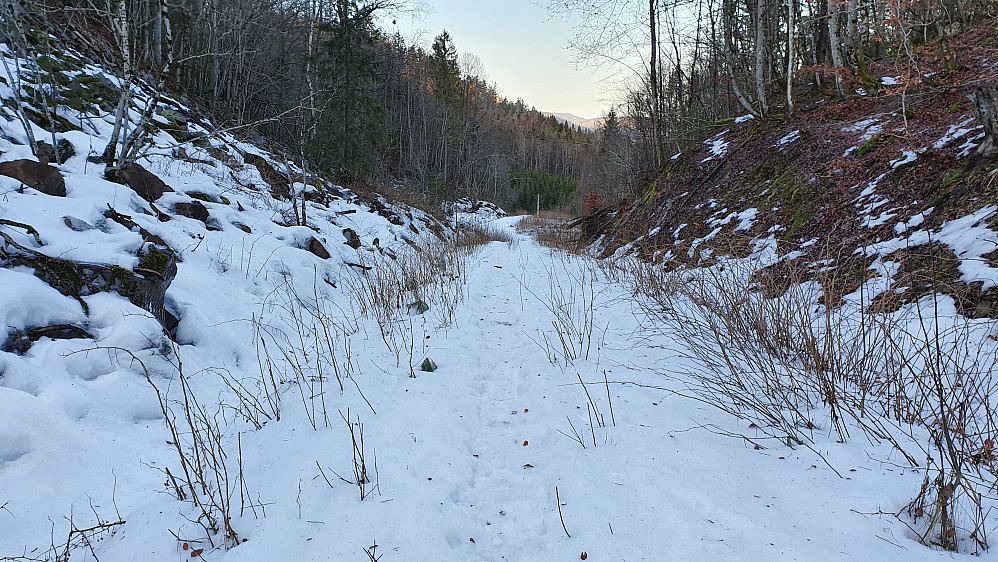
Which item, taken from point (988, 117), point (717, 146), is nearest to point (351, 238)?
point (717, 146)

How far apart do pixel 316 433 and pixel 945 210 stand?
5.37 m

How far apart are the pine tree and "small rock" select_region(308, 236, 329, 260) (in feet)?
22.2

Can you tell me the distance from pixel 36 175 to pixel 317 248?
296 cm

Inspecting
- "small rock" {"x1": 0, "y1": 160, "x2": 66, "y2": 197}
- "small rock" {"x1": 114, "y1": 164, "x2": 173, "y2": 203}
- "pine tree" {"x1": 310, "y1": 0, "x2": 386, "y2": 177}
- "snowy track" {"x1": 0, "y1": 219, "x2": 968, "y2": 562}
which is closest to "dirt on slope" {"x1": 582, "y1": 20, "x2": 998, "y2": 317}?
"snowy track" {"x1": 0, "y1": 219, "x2": 968, "y2": 562}

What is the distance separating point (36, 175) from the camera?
12.1 feet

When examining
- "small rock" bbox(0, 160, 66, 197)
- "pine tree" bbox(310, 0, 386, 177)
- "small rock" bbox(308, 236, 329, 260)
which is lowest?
"small rock" bbox(308, 236, 329, 260)

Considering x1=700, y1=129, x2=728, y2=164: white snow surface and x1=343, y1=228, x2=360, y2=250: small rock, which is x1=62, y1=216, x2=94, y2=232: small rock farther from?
x1=700, y1=129, x2=728, y2=164: white snow surface

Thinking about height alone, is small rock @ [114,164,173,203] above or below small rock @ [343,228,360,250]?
above

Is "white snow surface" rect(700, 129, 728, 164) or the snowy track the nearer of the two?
the snowy track

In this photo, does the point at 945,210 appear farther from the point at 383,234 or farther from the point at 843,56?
the point at 383,234

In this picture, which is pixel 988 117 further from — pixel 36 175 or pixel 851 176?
pixel 36 175

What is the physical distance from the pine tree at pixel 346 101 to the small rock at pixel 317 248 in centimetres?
676

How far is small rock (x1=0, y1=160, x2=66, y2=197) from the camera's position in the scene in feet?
11.9

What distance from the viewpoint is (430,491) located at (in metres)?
1.86
